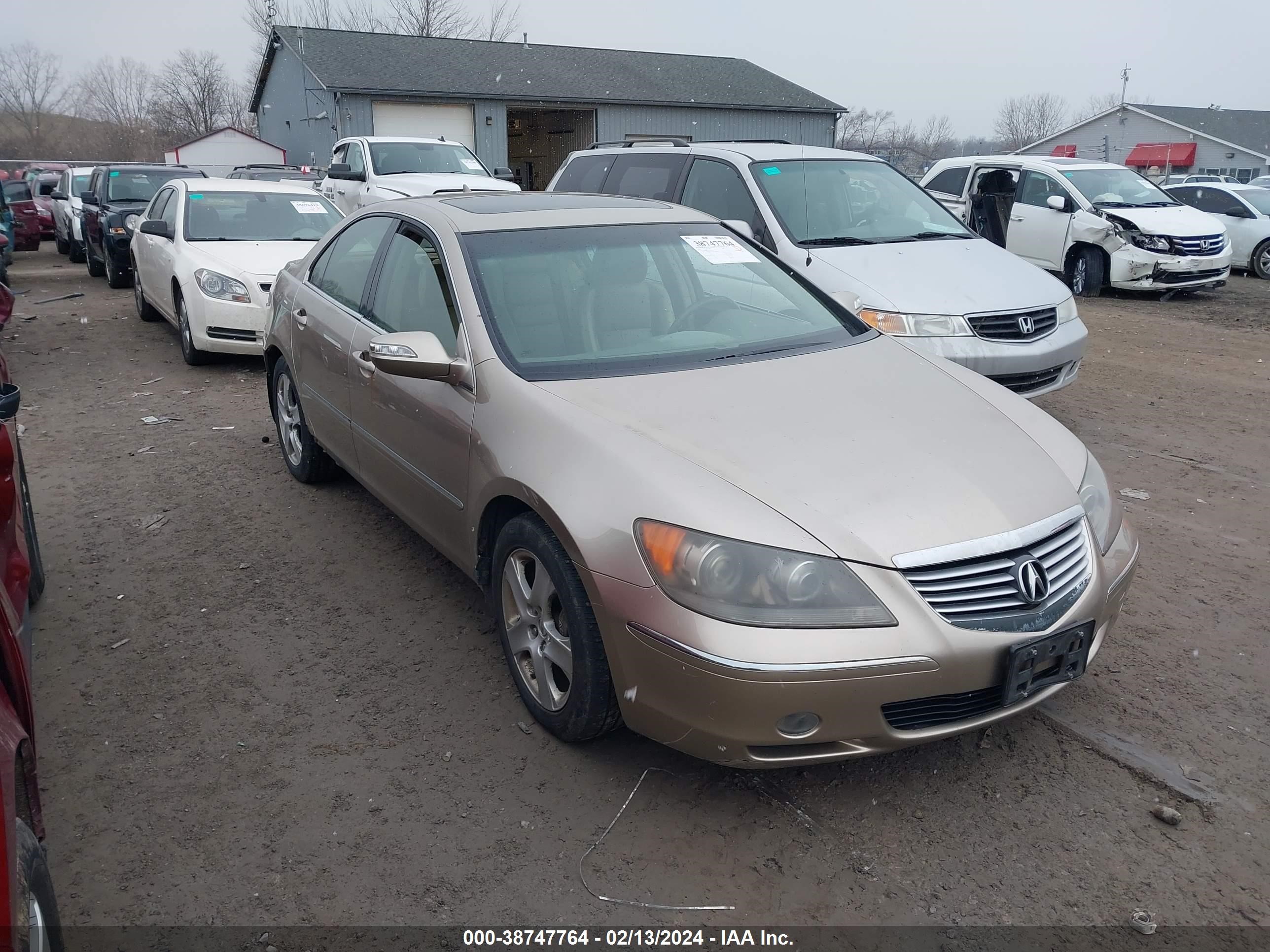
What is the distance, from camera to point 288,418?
5645mm

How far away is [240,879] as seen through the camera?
8.51 feet

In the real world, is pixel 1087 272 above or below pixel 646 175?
below

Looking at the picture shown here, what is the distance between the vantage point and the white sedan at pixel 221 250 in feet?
27.1

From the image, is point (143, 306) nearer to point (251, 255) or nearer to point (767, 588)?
point (251, 255)

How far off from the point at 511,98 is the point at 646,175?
24698mm

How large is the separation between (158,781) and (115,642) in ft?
3.54

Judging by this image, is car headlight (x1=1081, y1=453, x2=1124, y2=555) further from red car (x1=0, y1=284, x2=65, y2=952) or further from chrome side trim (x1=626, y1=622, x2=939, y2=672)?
red car (x1=0, y1=284, x2=65, y2=952)

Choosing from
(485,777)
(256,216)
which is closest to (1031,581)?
(485,777)

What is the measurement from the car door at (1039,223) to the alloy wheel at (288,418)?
36.3ft

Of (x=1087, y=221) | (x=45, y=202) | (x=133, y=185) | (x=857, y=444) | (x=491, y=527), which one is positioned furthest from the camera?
(x=45, y=202)

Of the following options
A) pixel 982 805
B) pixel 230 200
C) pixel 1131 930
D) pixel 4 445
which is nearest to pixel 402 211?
pixel 4 445

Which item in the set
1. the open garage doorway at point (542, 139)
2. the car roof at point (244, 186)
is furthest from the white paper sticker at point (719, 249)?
the open garage doorway at point (542, 139)

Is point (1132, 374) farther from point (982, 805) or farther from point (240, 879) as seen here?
point (240, 879)

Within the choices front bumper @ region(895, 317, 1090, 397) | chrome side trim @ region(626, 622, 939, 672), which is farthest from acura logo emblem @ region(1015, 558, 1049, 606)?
front bumper @ region(895, 317, 1090, 397)
